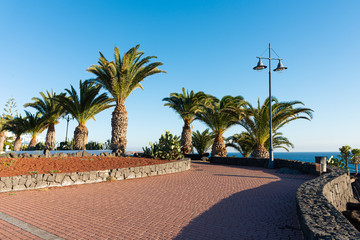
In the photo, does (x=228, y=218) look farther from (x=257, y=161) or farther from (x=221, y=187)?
(x=257, y=161)

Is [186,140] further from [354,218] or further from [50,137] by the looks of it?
[354,218]

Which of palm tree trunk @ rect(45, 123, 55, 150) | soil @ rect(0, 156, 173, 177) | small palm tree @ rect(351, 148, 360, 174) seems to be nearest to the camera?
soil @ rect(0, 156, 173, 177)

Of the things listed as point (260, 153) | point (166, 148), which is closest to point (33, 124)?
point (166, 148)

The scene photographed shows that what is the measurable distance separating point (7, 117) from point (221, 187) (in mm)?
38686

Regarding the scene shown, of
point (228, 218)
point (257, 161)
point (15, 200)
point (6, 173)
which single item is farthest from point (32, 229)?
point (257, 161)

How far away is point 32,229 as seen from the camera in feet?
14.2

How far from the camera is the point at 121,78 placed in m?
18.5

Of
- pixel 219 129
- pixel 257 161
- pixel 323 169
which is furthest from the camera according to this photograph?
pixel 219 129

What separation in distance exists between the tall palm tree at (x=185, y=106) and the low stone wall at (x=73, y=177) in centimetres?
1327

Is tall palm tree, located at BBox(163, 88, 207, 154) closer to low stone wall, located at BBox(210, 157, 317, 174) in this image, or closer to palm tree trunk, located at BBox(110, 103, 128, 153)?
low stone wall, located at BBox(210, 157, 317, 174)

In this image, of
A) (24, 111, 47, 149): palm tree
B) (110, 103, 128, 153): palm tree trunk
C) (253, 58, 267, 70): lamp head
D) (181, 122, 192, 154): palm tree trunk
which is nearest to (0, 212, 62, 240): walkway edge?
(110, 103, 128, 153): palm tree trunk

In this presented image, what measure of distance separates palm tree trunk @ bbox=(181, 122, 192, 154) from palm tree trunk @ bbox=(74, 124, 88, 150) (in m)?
10.2

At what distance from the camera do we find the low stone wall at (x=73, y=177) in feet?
25.6

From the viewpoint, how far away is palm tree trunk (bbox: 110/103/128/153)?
18922 millimetres
